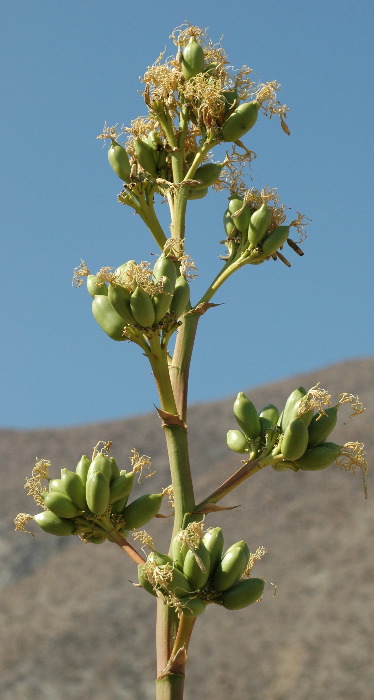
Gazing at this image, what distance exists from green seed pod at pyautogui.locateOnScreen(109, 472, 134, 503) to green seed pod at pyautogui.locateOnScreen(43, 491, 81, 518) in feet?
0.62

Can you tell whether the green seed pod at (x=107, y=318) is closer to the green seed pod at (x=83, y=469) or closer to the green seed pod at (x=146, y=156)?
the green seed pod at (x=83, y=469)

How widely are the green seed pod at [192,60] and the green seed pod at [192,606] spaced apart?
281 cm

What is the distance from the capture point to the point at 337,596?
27766 mm

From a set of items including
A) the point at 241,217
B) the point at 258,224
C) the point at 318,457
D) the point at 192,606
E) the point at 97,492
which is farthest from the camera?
the point at 241,217

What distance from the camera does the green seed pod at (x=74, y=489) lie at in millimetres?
4223

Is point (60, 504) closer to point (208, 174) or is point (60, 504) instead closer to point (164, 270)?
point (164, 270)

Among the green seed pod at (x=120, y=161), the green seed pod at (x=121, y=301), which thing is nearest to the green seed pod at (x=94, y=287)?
the green seed pod at (x=121, y=301)

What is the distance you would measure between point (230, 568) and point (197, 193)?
6.93ft

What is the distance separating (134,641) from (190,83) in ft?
83.8

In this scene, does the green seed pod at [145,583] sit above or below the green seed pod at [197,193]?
below

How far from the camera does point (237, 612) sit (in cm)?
2847

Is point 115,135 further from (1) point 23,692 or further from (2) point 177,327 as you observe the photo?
(1) point 23,692

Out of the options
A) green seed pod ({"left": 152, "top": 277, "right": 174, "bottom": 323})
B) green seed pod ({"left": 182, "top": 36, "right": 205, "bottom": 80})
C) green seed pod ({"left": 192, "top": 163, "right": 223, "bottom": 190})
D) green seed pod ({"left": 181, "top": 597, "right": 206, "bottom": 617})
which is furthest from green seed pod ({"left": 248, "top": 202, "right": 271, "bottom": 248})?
green seed pod ({"left": 181, "top": 597, "right": 206, "bottom": 617})

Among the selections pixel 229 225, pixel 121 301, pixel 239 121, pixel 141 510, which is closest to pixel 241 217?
pixel 229 225
